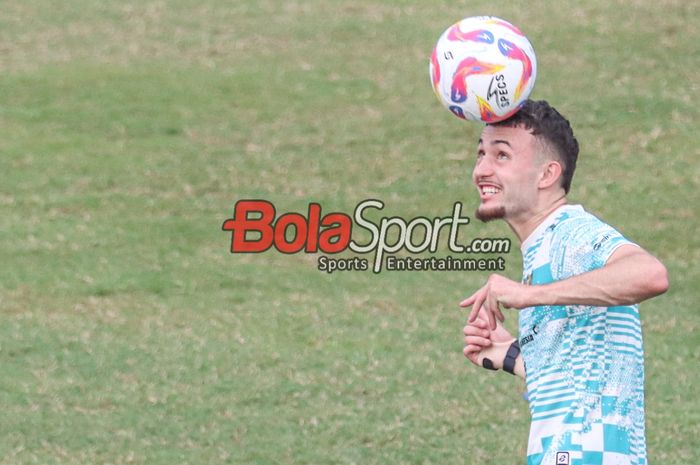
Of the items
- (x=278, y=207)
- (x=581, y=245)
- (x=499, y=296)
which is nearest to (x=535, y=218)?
(x=581, y=245)

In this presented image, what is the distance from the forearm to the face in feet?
1.85

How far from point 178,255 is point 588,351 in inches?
372

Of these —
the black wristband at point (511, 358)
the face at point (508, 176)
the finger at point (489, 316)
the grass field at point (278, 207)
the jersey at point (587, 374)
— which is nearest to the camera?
the jersey at point (587, 374)

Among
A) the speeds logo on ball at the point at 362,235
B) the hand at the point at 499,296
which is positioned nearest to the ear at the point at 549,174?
the hand at the point at 499,296

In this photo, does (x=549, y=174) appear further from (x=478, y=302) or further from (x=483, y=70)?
(x=483, y=70)

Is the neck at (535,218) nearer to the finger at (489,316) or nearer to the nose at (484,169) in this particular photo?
the nose at (484,169)

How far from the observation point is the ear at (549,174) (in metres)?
5.36

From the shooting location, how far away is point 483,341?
18.9 feet

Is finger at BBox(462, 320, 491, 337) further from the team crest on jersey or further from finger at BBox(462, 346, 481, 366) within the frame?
the team crest on jersey

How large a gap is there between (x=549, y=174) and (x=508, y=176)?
17cm

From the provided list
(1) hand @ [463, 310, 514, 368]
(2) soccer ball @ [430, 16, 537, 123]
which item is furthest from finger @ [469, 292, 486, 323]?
(2) soccer ball @ [430, 16, 537, 123]

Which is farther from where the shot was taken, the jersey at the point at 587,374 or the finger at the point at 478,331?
the finger at the point at 478,331

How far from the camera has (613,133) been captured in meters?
16.9

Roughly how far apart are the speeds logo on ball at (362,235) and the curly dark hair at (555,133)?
814 cm
